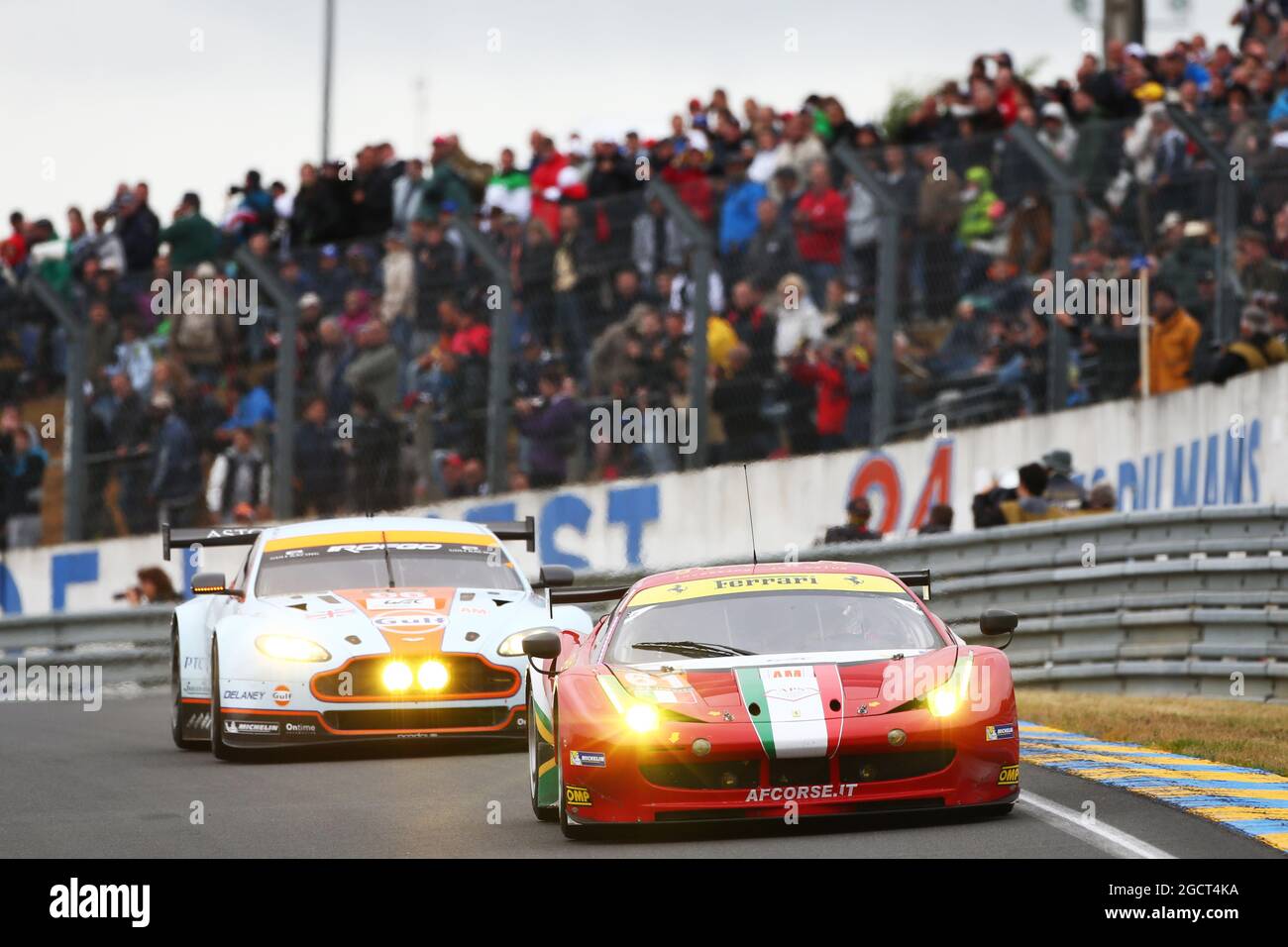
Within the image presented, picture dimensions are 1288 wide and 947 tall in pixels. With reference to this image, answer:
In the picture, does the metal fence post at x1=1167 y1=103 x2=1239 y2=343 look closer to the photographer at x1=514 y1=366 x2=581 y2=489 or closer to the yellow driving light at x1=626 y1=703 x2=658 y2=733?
the photographer at x1=514 y1=366 x2=581 y2=489

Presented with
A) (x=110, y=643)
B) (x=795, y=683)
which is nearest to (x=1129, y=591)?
(x=795, y=683)

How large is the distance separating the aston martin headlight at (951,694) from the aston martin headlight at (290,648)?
4756 millimetres

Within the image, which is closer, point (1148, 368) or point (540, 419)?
point (1148, 368)

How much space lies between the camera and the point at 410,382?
20.1 metres

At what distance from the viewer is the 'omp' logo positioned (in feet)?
28.8

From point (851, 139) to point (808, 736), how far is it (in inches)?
452

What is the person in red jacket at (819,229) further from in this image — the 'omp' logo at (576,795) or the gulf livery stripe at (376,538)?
the 'omp' logo at (576,795)

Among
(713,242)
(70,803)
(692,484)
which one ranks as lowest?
(70,803)

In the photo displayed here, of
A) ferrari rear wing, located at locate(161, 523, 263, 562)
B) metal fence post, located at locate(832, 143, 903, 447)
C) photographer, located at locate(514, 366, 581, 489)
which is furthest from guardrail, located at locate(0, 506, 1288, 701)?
ferrari rear wing, located at locate(161, 523, 263, 562)
